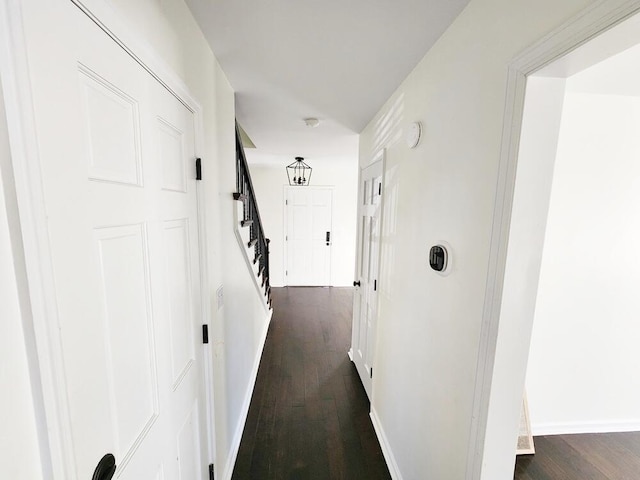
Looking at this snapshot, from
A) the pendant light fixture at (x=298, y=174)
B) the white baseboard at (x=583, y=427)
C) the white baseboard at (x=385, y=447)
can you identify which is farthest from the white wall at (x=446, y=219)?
the pendant light fixture at (x=298, y=174)

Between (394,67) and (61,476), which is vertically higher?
(394,67)

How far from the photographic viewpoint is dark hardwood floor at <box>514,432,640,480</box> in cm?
166

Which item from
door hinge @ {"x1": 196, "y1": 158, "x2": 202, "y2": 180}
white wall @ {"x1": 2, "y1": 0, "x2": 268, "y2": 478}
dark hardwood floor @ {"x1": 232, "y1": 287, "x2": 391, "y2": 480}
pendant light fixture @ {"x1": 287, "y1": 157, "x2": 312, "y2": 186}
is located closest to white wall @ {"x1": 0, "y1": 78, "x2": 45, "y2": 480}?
white wall @ {"x1": 2, "y1": 0, "x2": 268, "y2": 478}

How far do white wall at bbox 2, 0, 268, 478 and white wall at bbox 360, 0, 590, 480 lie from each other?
3.37 feet

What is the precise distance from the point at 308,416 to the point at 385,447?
2.04 ft

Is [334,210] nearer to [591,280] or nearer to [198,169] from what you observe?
[591,280]

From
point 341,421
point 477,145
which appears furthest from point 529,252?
point 341,421

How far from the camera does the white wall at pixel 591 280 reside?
1667mm

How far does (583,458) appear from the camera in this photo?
69.3 inches

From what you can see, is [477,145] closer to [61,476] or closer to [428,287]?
[428,287]

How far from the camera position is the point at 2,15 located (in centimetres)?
39

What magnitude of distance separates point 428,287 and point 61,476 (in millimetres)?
1284

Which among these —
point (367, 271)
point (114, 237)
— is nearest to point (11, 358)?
point (114, 237)

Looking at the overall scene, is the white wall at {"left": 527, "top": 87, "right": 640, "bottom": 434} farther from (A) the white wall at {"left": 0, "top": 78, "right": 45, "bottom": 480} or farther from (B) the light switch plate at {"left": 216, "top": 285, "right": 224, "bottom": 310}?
(A) the white wall at {"left": 0, "top": 78, "right": 45, "bottom": 480}
